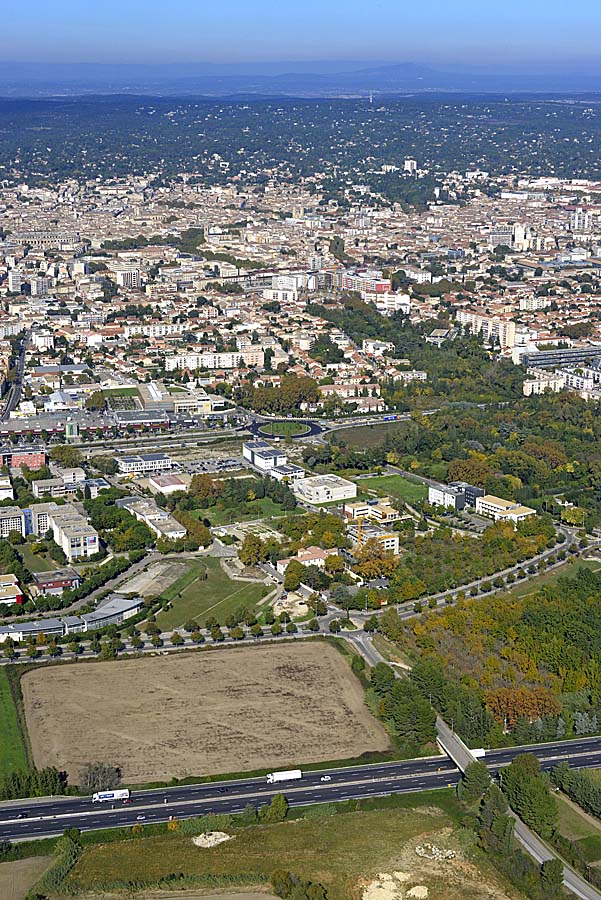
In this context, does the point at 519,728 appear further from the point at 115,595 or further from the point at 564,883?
the point at 115,595

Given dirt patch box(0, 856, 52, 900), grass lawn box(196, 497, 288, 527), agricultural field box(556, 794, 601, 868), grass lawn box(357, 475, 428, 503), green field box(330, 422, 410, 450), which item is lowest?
green field box(330, 422, 410, 450)

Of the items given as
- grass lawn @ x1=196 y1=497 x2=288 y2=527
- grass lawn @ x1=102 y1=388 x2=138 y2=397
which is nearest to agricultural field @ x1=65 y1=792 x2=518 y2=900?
grass lawn @ x1=196 y1=497 x2=288 y2=527

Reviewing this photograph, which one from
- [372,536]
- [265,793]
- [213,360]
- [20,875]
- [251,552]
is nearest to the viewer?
[20,875]

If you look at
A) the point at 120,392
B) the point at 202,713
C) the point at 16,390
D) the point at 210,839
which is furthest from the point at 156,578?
the point at 16,390

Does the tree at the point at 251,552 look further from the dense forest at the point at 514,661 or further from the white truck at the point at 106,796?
the white truck at the point at 106,796

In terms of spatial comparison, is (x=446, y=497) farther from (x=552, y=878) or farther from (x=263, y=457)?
(x=552, y=878)

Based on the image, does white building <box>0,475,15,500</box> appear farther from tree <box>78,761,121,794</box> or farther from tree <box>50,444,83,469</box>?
tree <box>78,761,121,794</box>

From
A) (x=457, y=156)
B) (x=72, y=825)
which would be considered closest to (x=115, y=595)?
(x=72, y=825)
